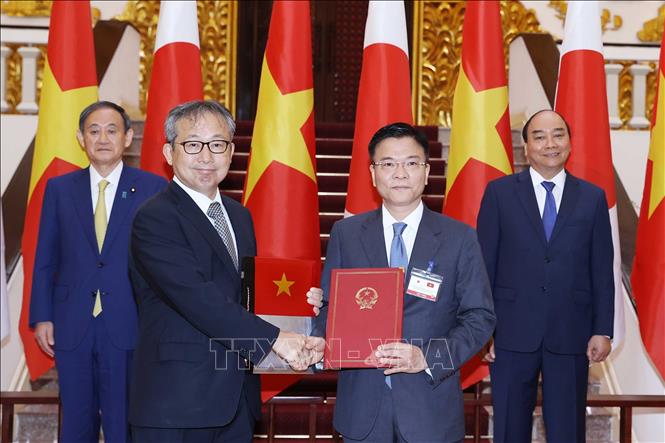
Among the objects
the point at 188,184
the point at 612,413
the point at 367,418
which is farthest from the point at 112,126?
the point at 612,413

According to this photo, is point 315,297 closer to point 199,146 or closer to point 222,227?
point 222,227

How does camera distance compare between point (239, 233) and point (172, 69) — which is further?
point (172, 69)

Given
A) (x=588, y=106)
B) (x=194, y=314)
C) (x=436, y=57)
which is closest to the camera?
(x=194, y=314)

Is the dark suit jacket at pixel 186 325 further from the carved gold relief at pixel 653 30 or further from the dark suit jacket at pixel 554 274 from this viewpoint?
the carved gold relief at pixel 653 30

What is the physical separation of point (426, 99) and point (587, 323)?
4.58 meters

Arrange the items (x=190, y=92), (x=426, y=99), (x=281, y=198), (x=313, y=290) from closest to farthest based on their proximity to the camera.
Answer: (x=313, y=290)
(x=281, y=198)
(x=190, y=92)
(x=426, y=99)

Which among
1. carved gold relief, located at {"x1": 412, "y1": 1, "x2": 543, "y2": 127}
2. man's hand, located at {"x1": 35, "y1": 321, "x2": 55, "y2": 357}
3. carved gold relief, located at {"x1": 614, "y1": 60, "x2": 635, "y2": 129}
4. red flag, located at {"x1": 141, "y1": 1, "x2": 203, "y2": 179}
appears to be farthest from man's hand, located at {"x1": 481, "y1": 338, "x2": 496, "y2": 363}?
carved gold relief, located at {"x1": 412, "y1": 1, "x2": 543, "y2": 127}

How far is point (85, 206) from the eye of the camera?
11.6 feet

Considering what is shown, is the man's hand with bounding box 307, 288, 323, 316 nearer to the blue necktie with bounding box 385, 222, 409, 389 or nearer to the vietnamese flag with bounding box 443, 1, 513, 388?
the blue necktie with bounding box 385, 222, 409, 389

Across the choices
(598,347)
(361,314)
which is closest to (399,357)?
(361,314)

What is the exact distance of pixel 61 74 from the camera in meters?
4.54

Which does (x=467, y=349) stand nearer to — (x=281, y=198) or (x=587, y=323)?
(x=587, y=323)

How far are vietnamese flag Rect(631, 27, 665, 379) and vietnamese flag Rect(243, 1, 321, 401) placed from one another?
1.54 m

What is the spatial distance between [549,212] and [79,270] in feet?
6.11
